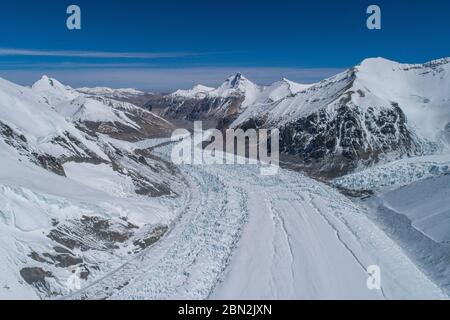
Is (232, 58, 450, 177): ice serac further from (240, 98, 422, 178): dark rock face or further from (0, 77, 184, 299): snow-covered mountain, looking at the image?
(0, 77, 184, 299): snow-covered mountain

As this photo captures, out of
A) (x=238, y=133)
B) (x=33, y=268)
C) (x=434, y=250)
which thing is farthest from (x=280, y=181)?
(x=238, y=133)

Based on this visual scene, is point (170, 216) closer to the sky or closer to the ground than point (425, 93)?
closer to the ground

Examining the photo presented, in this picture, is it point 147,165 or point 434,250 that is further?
point 147,165

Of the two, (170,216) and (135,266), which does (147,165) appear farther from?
(135,266)

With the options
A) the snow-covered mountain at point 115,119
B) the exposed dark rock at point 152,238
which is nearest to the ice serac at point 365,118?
the snow-covered mountain at point 115,119

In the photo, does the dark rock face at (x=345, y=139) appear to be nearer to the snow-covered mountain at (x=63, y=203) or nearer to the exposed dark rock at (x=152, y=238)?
the snow-covered mountain at (x=63, y=203)

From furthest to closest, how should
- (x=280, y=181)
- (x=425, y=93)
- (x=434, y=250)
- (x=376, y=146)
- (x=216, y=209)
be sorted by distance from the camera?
(x=425, y=93) → (x=376, y=146) → (x=280, y=181) → (x=216, y=209) → (x=434, y=250)

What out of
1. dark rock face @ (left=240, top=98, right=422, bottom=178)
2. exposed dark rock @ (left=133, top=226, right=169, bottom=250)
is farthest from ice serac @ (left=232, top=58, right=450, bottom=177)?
exposed dark rock @ (left=133, top=226, right=169, bottom=250)
